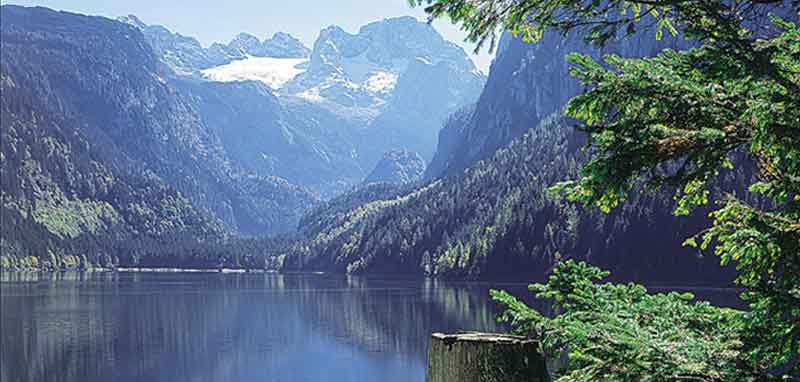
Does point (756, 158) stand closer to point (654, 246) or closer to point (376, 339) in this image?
point (376, 339)

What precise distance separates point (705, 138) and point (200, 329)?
11771 centimetres

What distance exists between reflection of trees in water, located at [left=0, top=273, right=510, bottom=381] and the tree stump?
3043 inches

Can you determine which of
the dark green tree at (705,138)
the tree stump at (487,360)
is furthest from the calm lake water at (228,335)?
the tree stump at (487,360)

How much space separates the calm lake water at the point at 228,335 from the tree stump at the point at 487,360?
75046mm

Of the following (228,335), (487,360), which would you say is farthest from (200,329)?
(487,360)

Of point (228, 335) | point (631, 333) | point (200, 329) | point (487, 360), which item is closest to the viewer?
point (487, 360)

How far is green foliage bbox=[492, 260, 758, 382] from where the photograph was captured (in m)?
7.66

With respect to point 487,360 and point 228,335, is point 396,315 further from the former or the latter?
point 487,360

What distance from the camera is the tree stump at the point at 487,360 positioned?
547 cm

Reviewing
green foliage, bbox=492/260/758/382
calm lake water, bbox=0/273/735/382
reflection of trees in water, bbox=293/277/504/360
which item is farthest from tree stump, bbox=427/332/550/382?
reflection of trees in water, bbox=293/277/504/360

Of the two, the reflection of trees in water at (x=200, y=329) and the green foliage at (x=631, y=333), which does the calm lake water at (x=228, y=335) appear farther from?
the green foliage at (x=631, y=333)

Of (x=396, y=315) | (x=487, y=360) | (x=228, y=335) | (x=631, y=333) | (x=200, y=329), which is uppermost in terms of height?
(x=487, y=360)

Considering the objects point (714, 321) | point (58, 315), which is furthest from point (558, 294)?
point (58, 315)

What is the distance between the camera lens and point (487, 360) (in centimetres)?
547
